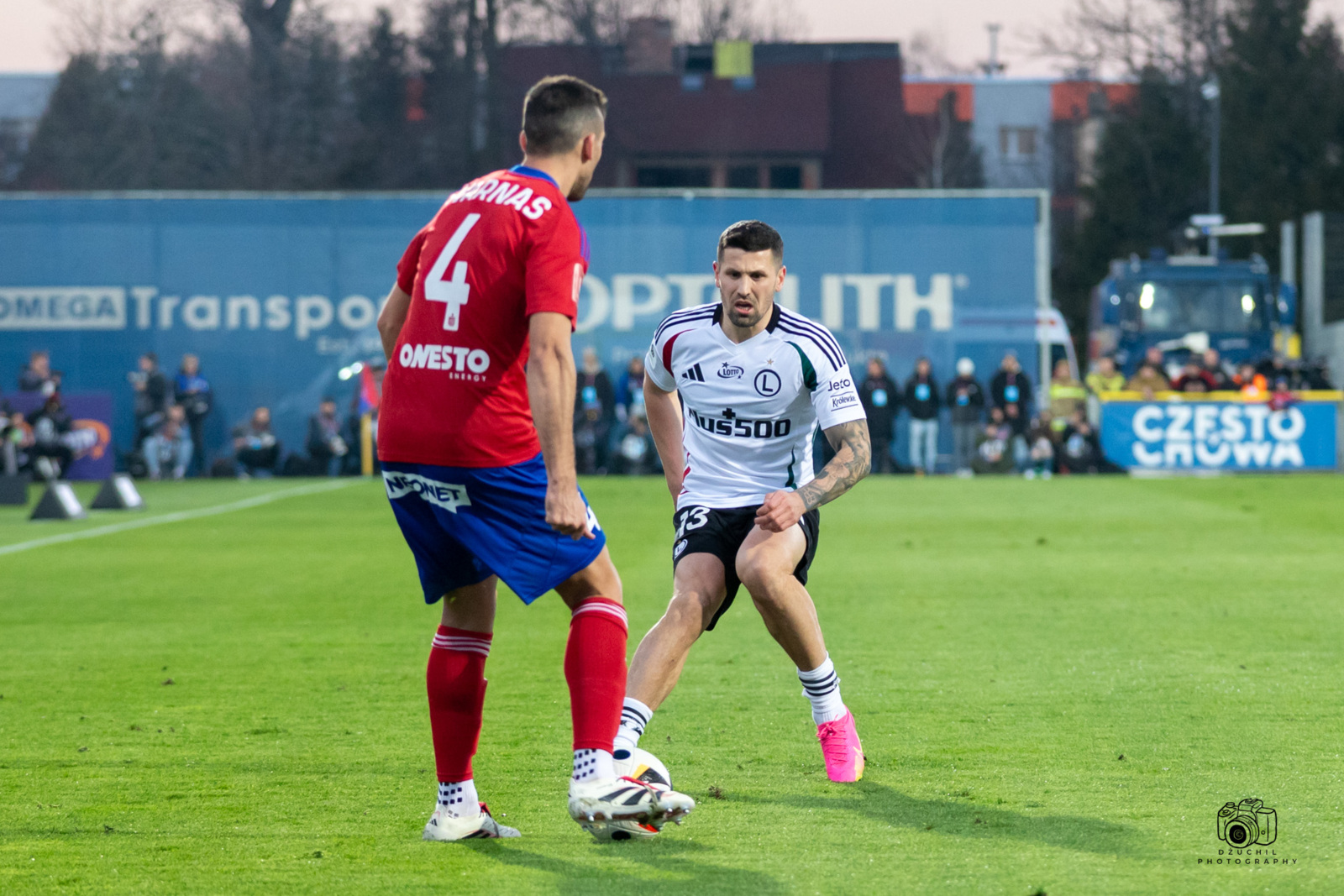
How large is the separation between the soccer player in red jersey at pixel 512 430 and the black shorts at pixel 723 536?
0.86 m

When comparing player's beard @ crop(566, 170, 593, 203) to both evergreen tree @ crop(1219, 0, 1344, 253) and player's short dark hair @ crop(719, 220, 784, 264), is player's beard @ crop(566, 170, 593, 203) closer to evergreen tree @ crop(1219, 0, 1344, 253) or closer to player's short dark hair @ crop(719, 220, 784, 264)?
player's short dark hair @ crop(719, 220, 784, 264)

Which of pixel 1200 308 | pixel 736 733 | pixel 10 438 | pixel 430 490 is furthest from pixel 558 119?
pixel 1200 308

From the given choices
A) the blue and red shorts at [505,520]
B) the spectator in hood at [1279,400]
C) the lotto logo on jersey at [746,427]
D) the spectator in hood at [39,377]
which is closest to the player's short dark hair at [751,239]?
the lotto logo on jersey at [746,427]

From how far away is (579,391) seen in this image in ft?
82.5

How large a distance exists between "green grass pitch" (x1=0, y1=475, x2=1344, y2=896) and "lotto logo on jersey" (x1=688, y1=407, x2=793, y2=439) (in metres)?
1.07

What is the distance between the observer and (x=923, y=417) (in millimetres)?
24969

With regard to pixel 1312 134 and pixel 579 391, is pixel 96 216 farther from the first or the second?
pixel 1312 134

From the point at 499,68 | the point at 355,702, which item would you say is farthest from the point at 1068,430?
the point at 499,68

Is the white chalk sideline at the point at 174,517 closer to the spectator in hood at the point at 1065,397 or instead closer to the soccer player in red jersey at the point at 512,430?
the soccer player in red jersey at the point at 512,430

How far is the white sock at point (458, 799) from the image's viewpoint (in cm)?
439

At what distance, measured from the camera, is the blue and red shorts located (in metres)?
4.16

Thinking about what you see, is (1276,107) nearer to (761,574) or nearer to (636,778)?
(761,574)

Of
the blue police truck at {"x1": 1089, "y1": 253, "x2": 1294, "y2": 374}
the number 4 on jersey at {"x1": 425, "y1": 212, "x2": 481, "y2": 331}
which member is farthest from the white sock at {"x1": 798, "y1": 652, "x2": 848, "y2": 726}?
the blue police truck at {"x1": 1089, "y1": 253, "x2": 1294, "y2": 374}

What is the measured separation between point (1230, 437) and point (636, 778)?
21690 millimetres
